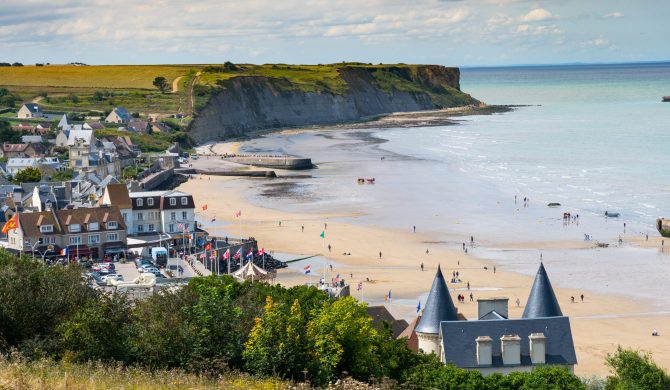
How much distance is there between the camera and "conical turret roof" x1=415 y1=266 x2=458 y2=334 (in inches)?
1254

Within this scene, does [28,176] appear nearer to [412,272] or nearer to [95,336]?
[412,272]

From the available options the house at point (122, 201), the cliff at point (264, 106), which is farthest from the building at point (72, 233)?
the cliff at point (264, 106)

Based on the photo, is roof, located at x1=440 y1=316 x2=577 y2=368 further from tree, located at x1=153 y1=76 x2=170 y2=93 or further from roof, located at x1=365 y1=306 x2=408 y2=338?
tree, located at x1=153 y1=76 x2=170 y2=93

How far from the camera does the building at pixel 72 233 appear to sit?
50750 millimetres

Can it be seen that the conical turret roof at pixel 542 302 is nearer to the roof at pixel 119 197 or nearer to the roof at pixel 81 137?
the roof at pixel 119 197

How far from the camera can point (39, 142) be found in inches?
4028

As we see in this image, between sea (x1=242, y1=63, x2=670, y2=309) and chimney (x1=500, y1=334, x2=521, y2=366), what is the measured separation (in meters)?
19.6

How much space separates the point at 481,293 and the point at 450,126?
121m

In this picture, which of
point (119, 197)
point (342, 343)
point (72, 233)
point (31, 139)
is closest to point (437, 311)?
point (342, 343)

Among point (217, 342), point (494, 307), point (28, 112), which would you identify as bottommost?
point (494, 307)

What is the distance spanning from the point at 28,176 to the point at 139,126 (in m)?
46.8

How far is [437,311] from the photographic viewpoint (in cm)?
3194

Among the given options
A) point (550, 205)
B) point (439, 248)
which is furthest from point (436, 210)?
point (439, 248)

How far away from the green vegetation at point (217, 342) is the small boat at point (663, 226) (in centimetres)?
3630
